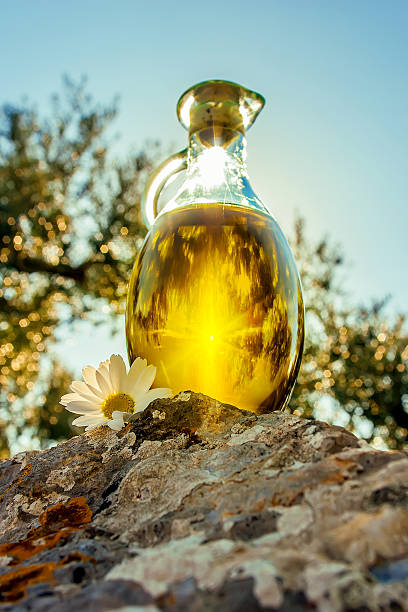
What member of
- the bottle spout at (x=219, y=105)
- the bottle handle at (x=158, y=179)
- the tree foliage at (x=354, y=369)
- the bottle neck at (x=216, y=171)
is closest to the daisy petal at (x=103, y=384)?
the bottle neck at (x=216, y=171)

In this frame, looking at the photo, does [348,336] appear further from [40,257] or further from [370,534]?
[370,534]

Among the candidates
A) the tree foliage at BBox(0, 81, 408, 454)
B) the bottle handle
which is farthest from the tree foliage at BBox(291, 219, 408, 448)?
the bottle handle

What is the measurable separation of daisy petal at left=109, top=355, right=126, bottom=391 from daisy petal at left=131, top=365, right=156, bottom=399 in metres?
0.03

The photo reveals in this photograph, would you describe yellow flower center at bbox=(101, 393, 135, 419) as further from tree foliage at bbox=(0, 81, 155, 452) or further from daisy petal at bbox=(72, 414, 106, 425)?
tree foliage at bbox=(0, 81, 155, 452)

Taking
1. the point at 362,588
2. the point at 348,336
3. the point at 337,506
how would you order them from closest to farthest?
the point at 362,588 → the point at 337,506 → the point at 348,336

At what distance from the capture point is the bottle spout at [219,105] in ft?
4.47

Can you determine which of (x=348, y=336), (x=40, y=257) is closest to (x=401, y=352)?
(x=348, y=336)

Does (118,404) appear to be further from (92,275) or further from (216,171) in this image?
(92,275)

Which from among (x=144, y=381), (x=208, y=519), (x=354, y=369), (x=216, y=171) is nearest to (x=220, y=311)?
(x=144, y=381)

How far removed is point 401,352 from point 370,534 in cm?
833

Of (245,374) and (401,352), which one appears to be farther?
(401,352)

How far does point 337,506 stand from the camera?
18.8 inches

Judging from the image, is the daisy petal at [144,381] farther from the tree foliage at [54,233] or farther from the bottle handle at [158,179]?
the tree foliage at [54,233]

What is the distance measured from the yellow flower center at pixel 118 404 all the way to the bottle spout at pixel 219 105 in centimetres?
81
